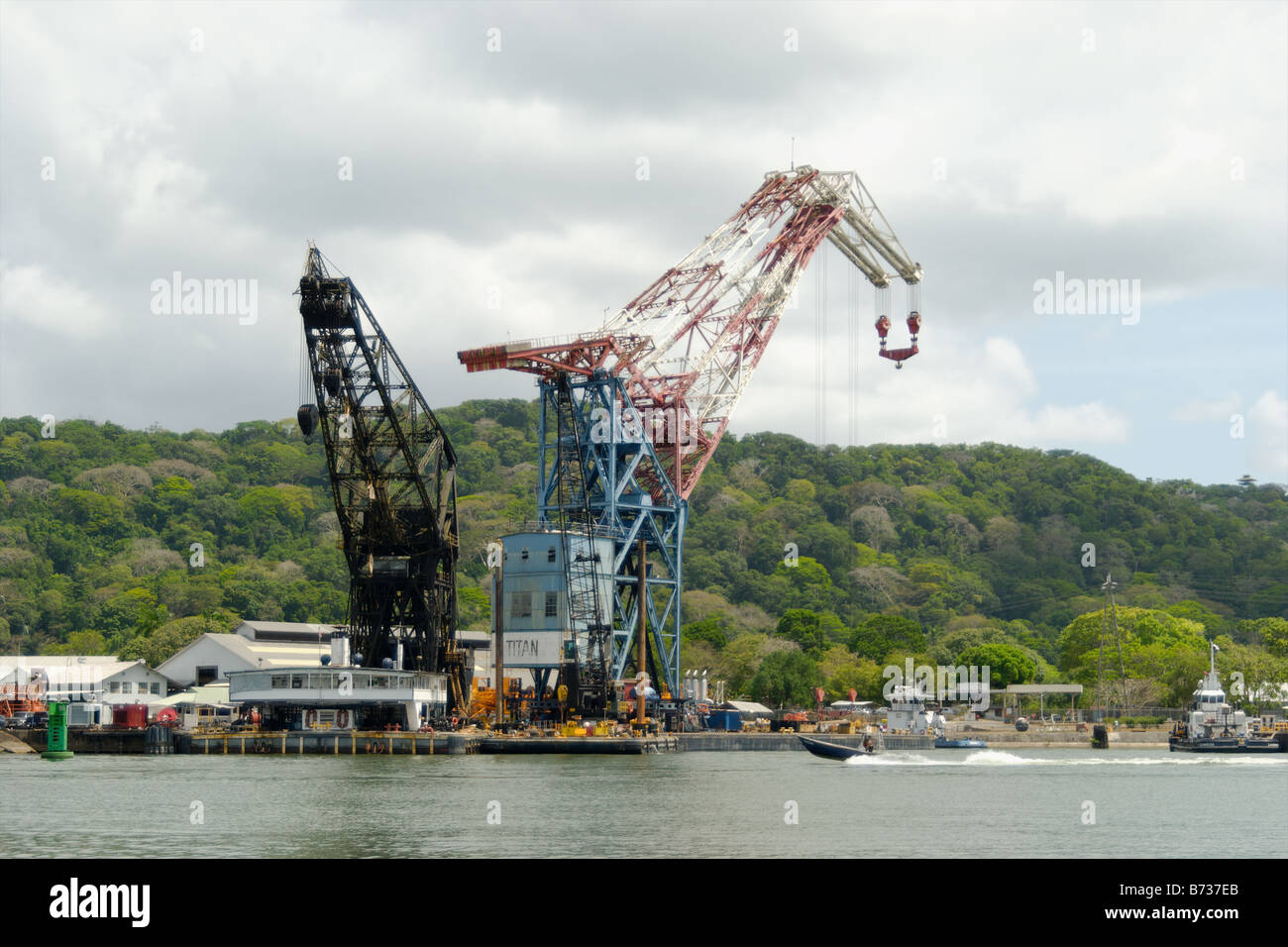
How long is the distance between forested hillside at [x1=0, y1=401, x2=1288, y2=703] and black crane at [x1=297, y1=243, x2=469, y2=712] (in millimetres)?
35084

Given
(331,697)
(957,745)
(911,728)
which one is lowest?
(957,745)

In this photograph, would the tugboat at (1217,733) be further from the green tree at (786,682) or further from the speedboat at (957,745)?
the green tree at (786,682)

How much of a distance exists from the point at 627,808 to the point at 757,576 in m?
133

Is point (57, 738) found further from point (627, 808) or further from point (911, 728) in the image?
point (911, 728)

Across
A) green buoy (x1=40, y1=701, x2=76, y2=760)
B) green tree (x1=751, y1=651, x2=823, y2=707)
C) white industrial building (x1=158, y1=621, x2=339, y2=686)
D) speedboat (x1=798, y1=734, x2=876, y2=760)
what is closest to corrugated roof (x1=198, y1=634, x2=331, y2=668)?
white industrial building (x1=158, y1=621, x2=339, y2=686)

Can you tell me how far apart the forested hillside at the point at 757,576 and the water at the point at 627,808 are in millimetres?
54181

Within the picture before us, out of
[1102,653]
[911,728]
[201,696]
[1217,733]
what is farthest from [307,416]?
[1102,653]

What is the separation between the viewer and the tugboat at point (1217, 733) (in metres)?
85.8

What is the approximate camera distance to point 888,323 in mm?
89375

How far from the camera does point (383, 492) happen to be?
87.1 metres

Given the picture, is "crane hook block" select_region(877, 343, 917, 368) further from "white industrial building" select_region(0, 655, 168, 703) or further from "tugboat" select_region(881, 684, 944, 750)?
"white industrial building" select_region(0, 655, 168, 703)

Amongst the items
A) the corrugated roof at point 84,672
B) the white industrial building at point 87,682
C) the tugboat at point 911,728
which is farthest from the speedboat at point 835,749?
the corrugated roof at point 84,672
